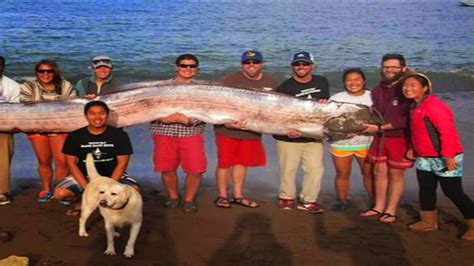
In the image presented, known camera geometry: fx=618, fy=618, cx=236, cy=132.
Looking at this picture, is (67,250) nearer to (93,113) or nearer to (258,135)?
(93,113)

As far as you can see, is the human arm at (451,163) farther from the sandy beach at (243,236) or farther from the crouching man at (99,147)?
the crouching man at (99,147)

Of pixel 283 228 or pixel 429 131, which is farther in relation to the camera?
pixel 283 228

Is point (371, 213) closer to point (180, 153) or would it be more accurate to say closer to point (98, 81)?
point (180, 153)

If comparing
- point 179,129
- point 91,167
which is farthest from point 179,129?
point 91,167

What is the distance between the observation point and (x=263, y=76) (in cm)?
673

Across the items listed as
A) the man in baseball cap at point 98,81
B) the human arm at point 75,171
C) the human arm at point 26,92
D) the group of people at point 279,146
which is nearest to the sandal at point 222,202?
the group of people at point 279,146

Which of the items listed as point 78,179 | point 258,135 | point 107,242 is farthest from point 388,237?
point 78,179

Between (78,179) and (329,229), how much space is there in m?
2.47

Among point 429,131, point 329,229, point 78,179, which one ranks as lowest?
point 329,229

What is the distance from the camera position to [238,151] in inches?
268

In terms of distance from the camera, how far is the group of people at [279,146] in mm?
5777

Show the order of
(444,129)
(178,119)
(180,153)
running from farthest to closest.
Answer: (180,153) < (178,119) < (444,129)

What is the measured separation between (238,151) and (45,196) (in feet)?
7.18

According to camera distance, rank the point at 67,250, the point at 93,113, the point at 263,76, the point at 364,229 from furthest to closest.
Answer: the point at 263,76
the point at 364,229
the point at 93,113
the point at 67,250
